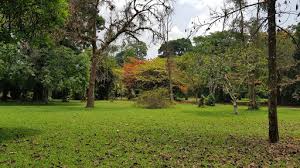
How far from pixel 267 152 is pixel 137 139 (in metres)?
4.17

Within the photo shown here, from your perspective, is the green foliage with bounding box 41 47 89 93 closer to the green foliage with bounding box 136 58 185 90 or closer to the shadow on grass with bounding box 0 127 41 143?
the green foliage with bounding box 136 58 185 90

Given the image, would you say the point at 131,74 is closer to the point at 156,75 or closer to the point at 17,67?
the point at 156,75

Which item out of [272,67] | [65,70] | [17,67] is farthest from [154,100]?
[272,67]

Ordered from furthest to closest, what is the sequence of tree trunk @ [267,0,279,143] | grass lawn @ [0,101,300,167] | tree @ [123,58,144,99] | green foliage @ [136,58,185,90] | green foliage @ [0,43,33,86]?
tree @ [123,58,144,99] → green foliage @ [136,58,185,90] → green foliage @ [0,43,33,86] → tree trunk @ [267,0,279,143] → grass lawn @ [0,101,300,167]

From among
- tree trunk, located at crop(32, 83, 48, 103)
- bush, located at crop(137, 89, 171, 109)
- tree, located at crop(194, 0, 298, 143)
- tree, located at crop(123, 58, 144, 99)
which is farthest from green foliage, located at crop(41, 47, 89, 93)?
tree, located at crop(194, 0, 298, 143)

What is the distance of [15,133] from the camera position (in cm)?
1390

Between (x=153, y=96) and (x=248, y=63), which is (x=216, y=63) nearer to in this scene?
(x=248, y=63)

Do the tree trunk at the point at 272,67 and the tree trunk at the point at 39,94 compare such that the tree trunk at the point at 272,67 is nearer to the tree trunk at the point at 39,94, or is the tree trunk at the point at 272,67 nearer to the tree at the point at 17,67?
the tree at the point at 17,67

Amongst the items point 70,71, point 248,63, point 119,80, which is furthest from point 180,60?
point 248,63

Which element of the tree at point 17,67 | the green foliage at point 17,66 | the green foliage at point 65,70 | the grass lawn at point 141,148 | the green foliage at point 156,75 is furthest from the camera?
the green foliage at point 156,75

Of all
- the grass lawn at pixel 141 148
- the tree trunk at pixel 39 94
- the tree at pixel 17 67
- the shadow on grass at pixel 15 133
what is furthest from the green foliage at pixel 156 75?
the shadow on grass at pixel 15 133

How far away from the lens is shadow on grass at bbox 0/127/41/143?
42.1 feet

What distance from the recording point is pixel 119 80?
59.2m

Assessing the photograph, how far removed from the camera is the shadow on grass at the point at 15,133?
42.1 ft
